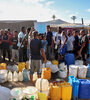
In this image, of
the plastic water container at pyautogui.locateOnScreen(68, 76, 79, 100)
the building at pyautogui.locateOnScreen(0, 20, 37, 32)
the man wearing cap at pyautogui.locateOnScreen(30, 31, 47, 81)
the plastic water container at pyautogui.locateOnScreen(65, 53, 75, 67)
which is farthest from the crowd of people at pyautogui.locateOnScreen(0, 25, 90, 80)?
the building at pyautogui.locateOnScreen(0, 20, 37, 32)

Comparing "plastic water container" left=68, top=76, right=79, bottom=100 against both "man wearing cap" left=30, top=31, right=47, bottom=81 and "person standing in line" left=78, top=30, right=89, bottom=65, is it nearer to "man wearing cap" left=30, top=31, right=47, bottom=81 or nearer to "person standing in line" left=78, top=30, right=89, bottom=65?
"man wearing cap" left=30, top=31, right=47, bottom=81

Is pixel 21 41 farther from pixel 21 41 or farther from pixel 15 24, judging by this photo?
pixel 15 24

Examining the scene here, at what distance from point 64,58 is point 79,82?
2.89m

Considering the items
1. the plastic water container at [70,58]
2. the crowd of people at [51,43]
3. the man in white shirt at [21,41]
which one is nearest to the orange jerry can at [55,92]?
the crowd of people at [51,43]

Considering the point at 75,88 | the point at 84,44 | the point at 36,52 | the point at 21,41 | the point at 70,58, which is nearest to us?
the point at 75,88

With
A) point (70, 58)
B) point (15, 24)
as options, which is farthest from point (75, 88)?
point (15, 24)

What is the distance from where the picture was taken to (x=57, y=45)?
7.05 meters

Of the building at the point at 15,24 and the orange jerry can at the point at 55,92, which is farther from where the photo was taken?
the building at the point at 15,24

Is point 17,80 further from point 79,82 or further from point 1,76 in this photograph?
point 79,82

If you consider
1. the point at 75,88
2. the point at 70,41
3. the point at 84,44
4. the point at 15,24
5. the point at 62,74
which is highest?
the point at 15,24

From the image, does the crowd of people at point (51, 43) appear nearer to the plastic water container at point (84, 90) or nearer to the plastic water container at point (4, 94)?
the plastic water container at point (84, 90)

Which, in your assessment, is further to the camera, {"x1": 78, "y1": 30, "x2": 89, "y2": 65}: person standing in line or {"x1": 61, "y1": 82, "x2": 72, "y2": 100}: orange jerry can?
{"x1": 78, "y1": 30, "x2": 89, "y2": 65}: person standing in line

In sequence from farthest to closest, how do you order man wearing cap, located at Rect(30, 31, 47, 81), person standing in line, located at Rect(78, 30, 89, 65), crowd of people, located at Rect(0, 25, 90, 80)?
crowd of people, located at Rect(0, 25, 90, 80), person standing in line, located at Rect(78, 30, 89, 65), man wearing cap, located at Rect(30, 31, 47, 81)

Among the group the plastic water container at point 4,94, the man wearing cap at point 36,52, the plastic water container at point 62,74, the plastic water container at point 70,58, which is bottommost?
the plastic water container at point 62,74
